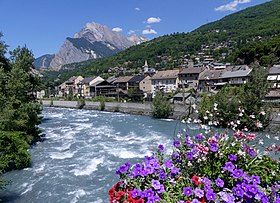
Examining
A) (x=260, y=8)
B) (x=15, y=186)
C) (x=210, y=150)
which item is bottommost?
(x=15, y=186)

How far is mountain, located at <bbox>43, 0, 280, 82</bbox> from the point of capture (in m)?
113

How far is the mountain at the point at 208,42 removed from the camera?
370 feet

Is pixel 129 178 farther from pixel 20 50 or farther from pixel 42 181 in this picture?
pixel 20 50

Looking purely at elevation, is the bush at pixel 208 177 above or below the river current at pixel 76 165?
above

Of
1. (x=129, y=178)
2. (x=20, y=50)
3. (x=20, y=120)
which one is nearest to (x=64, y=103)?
(x=20, y=50)

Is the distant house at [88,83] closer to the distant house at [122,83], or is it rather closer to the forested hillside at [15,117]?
the distant house at [122,83]

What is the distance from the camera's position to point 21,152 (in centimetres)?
1358

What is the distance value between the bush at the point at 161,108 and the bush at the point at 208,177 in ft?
103

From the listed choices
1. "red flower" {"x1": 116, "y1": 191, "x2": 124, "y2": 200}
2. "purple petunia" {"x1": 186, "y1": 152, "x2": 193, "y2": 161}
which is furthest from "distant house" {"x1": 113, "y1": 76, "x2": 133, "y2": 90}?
"red flower" {"x1": 116, "y1": 191, "x2": 124, "y2": 200}

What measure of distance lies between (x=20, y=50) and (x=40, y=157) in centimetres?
1831

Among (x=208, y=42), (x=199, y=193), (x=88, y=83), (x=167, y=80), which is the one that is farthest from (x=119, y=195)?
(x=208, y=42)

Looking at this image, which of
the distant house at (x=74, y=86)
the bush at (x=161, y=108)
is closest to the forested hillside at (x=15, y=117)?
the bush at (x=161, y=108)

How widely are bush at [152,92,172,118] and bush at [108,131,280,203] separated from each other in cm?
3154

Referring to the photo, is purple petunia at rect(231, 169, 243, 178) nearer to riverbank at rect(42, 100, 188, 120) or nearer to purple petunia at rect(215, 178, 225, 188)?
purple petunia at rect(215, 178, 225, 188)
